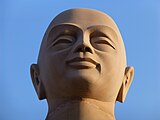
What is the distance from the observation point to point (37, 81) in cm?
707

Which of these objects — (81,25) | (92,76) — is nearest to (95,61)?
(92,76)

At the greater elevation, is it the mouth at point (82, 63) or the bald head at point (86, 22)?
the bald head at point (86, 22)

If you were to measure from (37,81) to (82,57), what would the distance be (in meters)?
1.11

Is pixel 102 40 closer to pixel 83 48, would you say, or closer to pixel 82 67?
pixel 83 48

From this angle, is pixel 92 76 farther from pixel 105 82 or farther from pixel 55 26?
pixel 55 26

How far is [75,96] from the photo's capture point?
6.36 m

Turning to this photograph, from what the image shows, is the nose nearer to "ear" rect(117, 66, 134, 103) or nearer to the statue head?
the statue head

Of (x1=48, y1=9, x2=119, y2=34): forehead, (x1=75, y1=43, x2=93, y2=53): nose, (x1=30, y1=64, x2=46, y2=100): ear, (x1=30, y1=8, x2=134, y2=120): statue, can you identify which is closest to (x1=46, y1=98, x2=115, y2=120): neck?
(x1=30, y1=8, x2=134, y2=120): statue

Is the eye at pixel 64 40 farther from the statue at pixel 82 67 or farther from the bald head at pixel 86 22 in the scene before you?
the bald head at pixel 86 22

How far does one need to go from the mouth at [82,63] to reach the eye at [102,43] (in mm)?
323

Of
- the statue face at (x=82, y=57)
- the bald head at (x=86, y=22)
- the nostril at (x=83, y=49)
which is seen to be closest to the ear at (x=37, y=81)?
the statue face at (x=82, y=57)

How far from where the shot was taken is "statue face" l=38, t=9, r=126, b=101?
20.7ft

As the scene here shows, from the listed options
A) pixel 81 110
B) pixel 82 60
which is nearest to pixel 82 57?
pixel 82 60

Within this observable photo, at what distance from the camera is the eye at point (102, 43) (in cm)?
659
